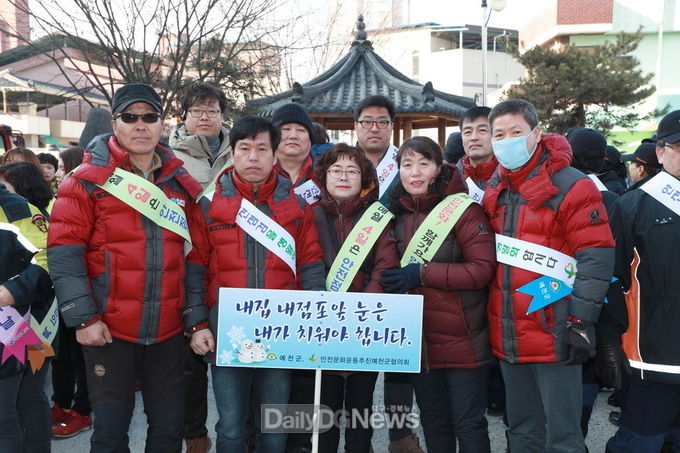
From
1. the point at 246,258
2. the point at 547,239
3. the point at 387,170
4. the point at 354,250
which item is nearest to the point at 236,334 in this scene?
the point at 246,258

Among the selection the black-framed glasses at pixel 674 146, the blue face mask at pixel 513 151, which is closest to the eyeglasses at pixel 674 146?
the black-framed glasses at pixel 674 146

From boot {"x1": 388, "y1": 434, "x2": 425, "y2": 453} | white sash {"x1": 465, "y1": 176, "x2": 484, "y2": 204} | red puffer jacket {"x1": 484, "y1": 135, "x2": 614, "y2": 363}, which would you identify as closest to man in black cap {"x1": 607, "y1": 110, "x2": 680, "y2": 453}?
red puffer jacket {"x1": 484, "y1": 135, "x2": 614, "y2": 363}

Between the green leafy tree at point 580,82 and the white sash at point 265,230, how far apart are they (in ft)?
48.3

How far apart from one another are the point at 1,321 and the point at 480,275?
93.8 inches

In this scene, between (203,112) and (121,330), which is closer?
(121,330)

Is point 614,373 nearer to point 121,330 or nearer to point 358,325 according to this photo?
point 358,325

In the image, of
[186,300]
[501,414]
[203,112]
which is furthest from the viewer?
[501,414]

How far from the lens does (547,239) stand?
2.80 m

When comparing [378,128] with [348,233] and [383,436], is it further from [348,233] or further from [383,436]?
[383,436]

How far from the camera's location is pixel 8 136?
5.70m

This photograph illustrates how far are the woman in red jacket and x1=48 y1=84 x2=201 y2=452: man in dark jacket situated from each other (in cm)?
119

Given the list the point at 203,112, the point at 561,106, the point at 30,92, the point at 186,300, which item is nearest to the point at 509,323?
the point at 186,300

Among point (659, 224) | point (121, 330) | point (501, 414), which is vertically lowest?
point (501, 414)

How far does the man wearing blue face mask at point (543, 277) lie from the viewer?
8.82ft
